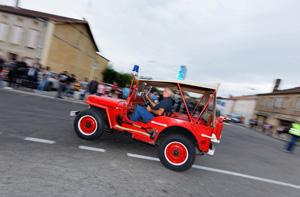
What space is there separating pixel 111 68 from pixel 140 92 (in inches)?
1202

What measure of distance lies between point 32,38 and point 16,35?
5.51ft

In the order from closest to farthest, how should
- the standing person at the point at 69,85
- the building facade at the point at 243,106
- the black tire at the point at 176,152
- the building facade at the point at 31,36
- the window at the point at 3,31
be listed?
the black tire at the point at 176,152 → the standing person at the point at 69,85 → the building facade at the point at 31,36 → the window at the point at 3,31 → the building facade at the point at 243,106

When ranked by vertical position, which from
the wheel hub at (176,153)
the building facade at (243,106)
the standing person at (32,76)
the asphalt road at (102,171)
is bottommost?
the asphalt road at (102,171)

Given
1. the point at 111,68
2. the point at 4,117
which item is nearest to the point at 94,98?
the point at 4,117

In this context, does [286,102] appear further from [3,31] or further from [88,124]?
[3,31]

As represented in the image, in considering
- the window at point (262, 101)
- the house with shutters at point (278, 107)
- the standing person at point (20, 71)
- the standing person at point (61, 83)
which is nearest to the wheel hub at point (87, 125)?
the standing person at point (61, 83)

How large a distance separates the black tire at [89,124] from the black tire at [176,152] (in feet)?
5.02

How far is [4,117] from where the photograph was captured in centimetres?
498

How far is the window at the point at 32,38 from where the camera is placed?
18.4 m

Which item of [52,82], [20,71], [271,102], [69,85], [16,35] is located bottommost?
[52,82]

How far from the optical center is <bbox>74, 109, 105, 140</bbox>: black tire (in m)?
4.22

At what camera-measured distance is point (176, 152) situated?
378 centimetres

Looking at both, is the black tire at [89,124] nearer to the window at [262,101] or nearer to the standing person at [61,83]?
the standing person at [61,83]

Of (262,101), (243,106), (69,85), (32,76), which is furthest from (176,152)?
(243,106)
